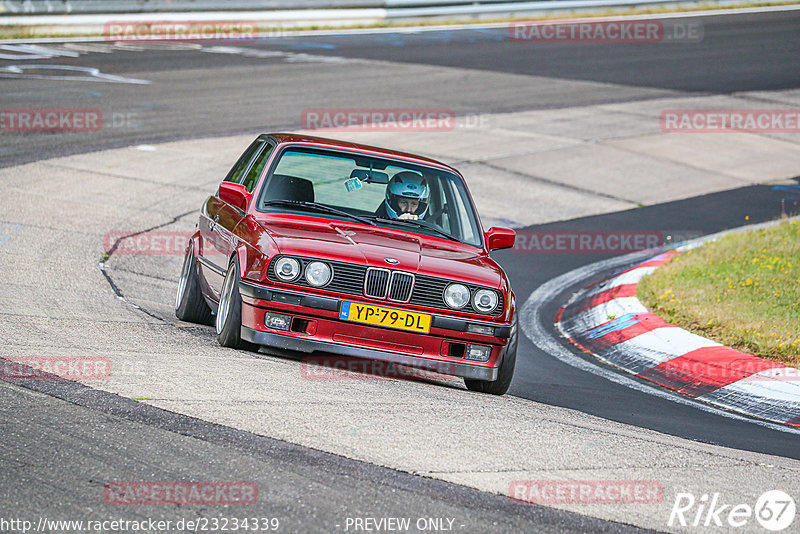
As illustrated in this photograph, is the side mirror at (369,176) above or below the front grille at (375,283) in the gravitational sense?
above

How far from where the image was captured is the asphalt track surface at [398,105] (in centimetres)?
461

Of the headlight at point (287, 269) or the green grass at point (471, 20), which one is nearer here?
the headlight at point (287, 269)

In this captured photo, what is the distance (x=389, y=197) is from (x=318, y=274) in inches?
55.0

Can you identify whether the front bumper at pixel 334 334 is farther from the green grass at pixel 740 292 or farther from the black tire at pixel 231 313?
the green grass at pixel 740 292

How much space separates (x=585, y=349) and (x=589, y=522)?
4760 millimetres

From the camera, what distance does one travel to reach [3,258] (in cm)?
946

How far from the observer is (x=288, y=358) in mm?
7242

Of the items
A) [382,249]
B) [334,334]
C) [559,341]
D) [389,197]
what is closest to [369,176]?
[389,197]

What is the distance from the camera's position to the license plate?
6738 millimetres

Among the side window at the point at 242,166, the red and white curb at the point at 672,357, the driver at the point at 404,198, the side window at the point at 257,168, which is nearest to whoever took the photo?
the red and white curb at the point at 672,357

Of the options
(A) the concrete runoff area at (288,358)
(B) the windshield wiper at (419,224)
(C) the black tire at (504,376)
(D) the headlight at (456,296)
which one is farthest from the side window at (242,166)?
(C) the black tire at (504,376)

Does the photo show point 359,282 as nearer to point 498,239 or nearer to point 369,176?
point 369,176

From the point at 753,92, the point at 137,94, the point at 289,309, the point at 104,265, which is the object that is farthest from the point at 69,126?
the point at 753,92

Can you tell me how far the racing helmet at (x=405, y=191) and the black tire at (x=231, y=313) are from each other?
4.43 feet
